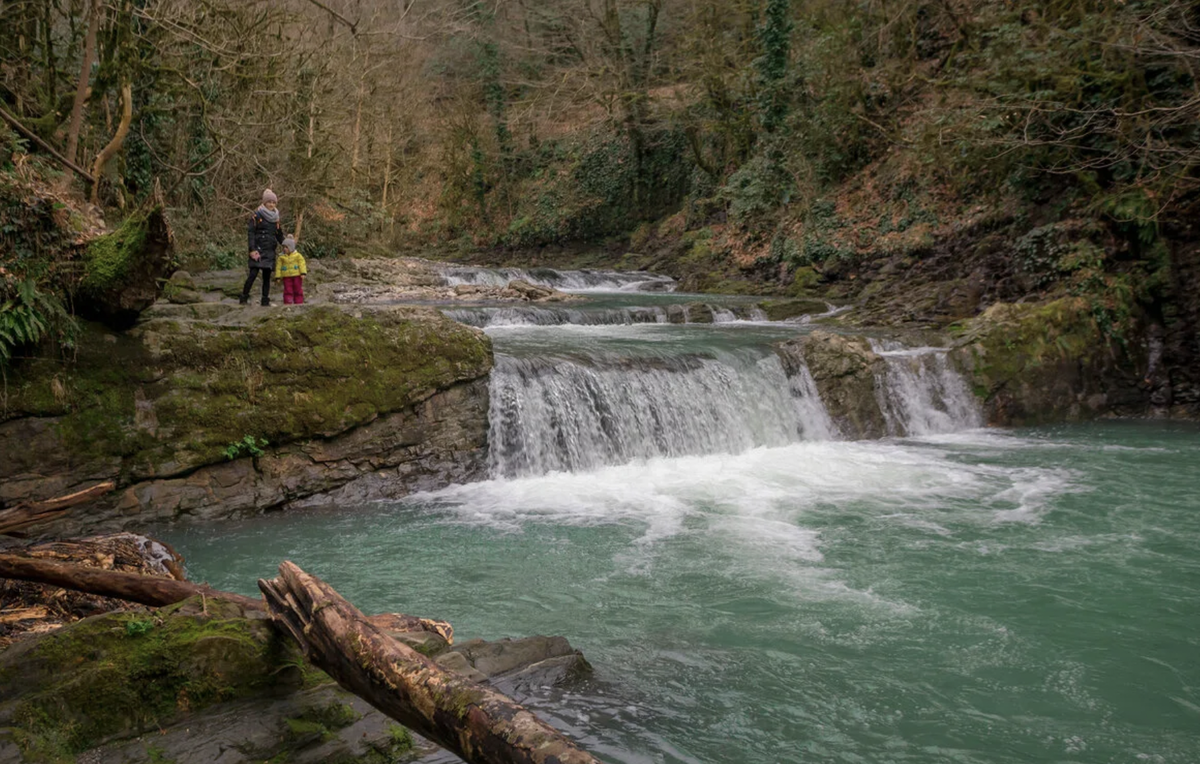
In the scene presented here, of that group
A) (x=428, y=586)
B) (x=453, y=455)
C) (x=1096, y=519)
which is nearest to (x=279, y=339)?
(x=453, y=455)

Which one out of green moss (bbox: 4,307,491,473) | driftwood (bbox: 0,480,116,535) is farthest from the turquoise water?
driftwood (bbox: 0,480,116,535)

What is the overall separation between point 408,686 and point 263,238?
8.67 m

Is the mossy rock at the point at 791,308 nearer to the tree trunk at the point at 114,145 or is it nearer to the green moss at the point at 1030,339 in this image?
the green moss at the point at 1030,339

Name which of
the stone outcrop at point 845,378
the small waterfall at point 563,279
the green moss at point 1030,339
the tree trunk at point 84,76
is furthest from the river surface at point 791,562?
the small waterfall at point 563,279

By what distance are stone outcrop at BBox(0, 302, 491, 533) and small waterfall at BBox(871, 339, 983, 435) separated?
19.9ft

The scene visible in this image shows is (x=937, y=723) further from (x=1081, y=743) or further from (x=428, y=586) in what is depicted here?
(x=428, y=586)

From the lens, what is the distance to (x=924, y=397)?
38.6ft

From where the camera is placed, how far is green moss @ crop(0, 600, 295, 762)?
106 inches

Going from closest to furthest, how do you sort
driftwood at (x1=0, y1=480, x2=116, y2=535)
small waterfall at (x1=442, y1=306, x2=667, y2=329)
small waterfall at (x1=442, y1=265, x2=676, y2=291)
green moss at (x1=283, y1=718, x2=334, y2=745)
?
1. green moss at (x1=283, y1=718, x2=334, y2=745)
2. driftwood at (x1=0, y1=480, x2=116, y2=535)
3. small waterfall at (x1=442, y1=306, x2=667, y2=329)
4. small waterfall at (x1=442, y1=265, x2=676, y2=291)

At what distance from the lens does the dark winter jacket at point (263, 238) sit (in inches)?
388

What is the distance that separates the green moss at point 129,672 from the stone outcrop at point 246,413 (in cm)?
451

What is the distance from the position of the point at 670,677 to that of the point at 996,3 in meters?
17.3

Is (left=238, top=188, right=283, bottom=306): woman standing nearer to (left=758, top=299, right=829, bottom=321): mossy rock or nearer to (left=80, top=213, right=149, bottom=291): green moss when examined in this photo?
(left=80, top=213, right=149, bottom=291): green moss

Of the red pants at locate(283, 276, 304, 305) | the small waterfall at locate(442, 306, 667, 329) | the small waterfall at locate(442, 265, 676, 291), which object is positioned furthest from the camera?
the small waterfall at locate(442, 265, 676, 291)
